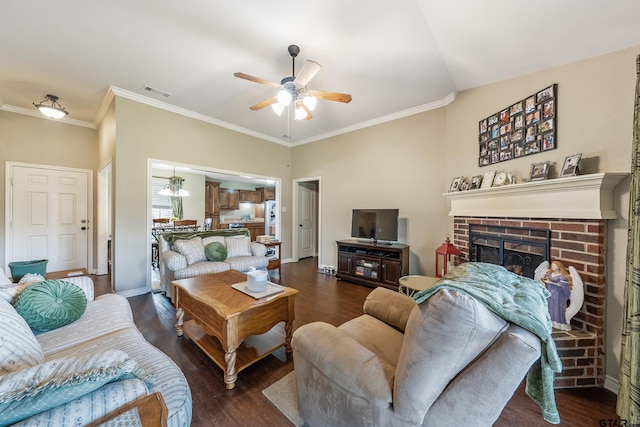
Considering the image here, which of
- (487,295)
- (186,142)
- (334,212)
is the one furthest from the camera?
(334,212)

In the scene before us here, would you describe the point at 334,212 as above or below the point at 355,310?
above

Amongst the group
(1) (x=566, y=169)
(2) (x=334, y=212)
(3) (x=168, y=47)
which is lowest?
(2) (x=334, y=212)

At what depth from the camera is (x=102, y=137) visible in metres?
4.12

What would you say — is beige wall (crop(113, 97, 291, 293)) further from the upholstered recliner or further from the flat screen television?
the upholstered recliner

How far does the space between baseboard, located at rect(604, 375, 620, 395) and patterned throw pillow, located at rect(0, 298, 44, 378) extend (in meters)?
3.32

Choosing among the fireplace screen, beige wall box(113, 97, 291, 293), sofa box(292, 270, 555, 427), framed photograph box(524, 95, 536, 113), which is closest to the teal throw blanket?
sofa box(292, 270, 555, 427)

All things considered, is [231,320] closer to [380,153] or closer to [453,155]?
[453,155]

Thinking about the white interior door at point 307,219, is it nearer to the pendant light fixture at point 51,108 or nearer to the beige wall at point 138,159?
the beige wall at point 138,159

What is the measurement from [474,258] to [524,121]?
59.7 inches

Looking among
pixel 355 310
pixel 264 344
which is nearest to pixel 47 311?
pixel 264 344

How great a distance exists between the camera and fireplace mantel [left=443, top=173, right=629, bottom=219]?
1657 millimetres

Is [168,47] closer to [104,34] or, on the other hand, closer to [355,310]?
[104,34]

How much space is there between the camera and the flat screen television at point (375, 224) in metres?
3.89

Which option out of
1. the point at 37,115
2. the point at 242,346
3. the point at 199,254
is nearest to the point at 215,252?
the point at 199,254
